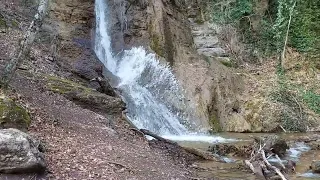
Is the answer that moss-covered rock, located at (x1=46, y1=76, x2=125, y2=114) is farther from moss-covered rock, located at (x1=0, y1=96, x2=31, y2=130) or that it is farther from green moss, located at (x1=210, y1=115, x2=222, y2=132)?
green moss, located at (x1=210, y1=115, x2=222, y2=132)

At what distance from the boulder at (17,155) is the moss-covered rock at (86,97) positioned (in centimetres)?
559

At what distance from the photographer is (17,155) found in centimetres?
589

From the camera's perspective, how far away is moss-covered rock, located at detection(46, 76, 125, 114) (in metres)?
11.8

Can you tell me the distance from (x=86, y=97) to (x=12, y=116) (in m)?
4.48

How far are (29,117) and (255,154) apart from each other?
5619 mm

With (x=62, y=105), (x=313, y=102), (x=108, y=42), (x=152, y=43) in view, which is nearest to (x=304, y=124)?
(x=313, y=102)

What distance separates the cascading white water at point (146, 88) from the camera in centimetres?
1517

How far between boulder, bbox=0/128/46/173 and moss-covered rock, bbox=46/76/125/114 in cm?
559

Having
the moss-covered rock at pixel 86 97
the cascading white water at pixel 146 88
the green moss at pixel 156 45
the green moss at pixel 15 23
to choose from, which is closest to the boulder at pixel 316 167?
the cascading white water at pixel 146 88

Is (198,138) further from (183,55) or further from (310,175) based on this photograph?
(183,55)

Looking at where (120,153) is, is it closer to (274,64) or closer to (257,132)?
(257,132)

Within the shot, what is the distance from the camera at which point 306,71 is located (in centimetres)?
2231

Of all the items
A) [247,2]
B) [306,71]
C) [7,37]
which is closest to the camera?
[7,37]

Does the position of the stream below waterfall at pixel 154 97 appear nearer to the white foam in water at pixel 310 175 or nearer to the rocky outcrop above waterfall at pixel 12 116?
the white foam in water at pixel 310 175
